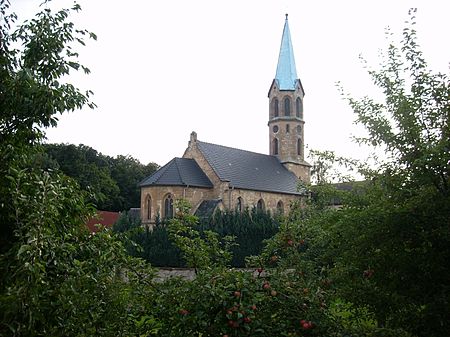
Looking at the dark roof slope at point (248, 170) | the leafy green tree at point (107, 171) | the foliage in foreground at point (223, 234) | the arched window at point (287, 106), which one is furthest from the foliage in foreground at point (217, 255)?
the arched window at point (287, 106)

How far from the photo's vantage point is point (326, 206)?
10203mm

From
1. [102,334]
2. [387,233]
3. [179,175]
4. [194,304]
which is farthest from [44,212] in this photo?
[179,175]

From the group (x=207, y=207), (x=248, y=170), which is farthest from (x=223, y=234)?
(x=248, y=170)

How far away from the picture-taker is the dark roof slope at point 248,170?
128 feet

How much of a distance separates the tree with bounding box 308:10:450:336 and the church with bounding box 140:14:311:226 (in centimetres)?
2659

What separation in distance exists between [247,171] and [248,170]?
9.8 inches

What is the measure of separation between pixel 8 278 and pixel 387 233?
3.81 m

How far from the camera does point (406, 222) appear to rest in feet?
17.4

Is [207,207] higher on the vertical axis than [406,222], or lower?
higher

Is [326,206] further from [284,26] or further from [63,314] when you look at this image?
[284,26]

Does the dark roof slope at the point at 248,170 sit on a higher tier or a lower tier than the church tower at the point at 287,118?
lower

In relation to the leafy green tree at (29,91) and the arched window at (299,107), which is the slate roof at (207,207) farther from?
the leafy green tree at (29,91)

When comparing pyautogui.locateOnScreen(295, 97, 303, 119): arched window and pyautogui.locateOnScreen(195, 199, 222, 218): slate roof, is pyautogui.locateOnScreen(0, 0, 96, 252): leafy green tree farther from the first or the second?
pyautogui.locateOnScreen(295, 97, 303, 119): arched window

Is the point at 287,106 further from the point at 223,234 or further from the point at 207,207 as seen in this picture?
the point at 223,234
